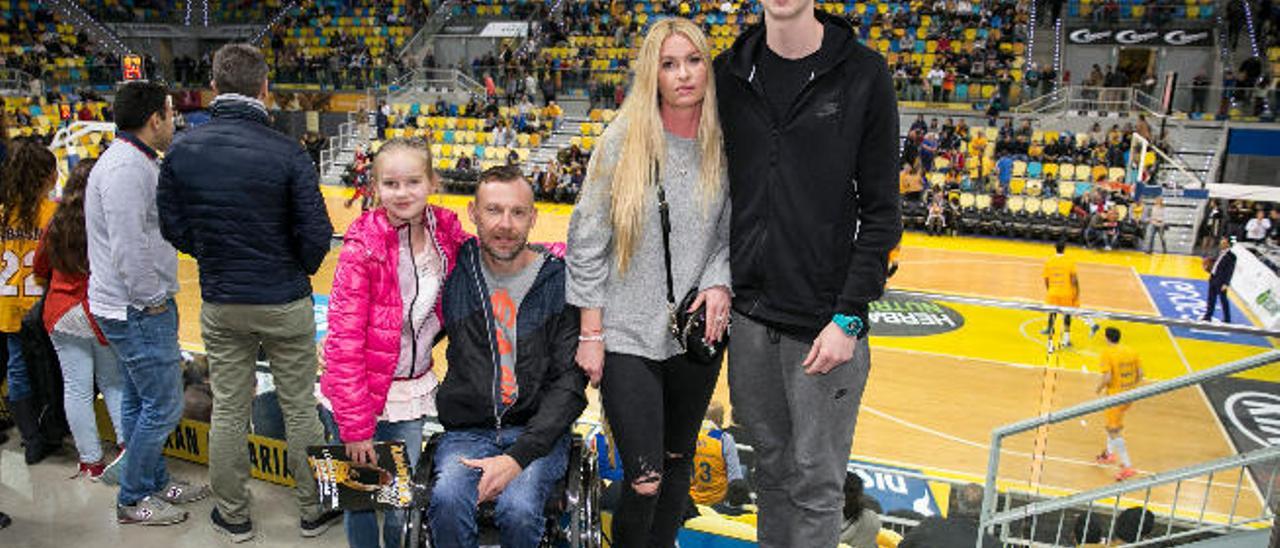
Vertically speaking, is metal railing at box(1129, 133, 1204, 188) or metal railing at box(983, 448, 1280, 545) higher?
metal railing at box(1129, 133, 1204, 188)

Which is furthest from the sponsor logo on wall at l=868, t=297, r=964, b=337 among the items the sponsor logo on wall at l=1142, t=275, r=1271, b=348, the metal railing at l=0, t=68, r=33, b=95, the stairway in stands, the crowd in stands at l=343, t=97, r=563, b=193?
the metal railing at l=0, t=68, r=33, b=95

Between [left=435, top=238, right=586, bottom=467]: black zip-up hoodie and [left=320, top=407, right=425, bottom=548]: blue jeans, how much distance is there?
0.80 ft

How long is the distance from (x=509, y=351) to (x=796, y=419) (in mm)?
881

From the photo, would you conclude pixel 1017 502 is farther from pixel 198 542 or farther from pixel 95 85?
pixel 95 85

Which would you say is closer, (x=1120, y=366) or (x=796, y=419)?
(x=796, y=419)

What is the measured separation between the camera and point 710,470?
4148mm

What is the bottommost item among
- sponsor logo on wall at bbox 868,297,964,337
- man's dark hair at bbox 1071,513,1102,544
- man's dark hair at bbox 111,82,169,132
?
sponsor logo on wall at bbox 868,297,964,337

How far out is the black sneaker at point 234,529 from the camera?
3.41 meters

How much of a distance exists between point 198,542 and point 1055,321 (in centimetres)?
338

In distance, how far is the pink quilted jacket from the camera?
267cm

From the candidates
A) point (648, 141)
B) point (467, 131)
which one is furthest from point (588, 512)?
point (467, 131)

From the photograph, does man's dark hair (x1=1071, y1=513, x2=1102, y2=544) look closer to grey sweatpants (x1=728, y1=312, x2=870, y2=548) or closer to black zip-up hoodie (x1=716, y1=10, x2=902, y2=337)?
grey sweatpants (x1=728, y1=312, x2=870, y2=548)

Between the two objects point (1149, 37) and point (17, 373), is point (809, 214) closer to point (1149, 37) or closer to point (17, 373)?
point (17, 373)

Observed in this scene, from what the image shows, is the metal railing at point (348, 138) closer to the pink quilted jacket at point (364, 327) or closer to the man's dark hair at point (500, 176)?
the pink quilted jacket at point (364, 327)
